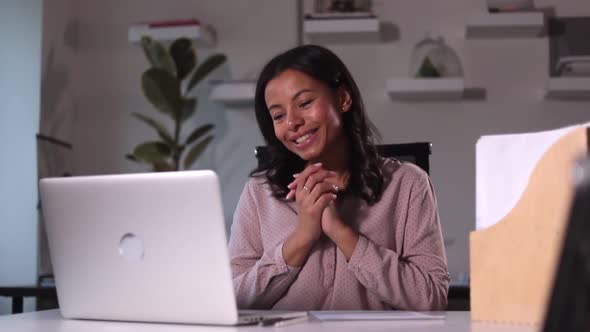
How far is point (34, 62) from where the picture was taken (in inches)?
161

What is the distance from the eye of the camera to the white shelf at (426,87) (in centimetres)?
400

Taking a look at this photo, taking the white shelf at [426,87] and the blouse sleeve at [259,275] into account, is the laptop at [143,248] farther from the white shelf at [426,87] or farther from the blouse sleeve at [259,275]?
the white shelf at [426,87]

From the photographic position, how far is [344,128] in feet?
6.45

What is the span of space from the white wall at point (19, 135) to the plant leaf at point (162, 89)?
1.84 feet

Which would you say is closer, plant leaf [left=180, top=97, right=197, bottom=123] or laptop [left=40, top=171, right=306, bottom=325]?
laptop [left=40, top=171, right=306, bottom=325]

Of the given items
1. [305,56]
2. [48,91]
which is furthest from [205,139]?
[305,56]

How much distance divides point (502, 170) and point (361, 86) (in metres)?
3.12

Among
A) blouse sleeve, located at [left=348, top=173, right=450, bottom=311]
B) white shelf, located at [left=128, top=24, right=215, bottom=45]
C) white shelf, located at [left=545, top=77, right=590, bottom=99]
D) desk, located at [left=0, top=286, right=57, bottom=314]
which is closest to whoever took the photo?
blouse sleeve, located at [left=348, top=173, right=450, bottom=311]

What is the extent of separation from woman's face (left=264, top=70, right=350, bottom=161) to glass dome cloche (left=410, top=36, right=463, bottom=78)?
7.45ft

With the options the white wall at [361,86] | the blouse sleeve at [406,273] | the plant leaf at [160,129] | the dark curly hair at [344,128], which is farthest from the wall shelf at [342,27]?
the blouse sleeve at [406,273]

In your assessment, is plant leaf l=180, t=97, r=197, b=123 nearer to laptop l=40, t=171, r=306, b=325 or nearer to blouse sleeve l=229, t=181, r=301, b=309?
blouse sleeve l=229, t=181, r=301, b=309

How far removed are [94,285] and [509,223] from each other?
653 mm

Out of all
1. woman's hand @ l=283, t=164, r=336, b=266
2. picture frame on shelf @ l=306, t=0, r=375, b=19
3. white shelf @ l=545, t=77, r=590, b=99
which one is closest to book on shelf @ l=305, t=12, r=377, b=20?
picture frame on shelf @ l=306, t=0, r=375, b=19

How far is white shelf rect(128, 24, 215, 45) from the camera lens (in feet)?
13.6
